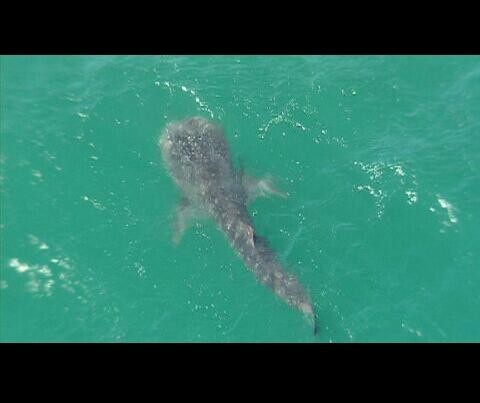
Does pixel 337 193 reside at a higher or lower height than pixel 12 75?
lower

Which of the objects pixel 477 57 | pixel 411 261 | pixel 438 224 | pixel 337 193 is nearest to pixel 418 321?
pixel 411 261

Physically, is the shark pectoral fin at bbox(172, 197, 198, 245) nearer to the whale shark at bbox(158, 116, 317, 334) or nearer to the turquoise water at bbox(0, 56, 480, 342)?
the whale shark at bbox(158, 116, 317, 334)

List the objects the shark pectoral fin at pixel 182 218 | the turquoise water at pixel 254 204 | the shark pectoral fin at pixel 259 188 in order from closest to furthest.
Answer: the turquoise water at pixel 254 204 < the shark pectoral fin at pixel 182 218 < the shark pectoral fin at pixel 259 188

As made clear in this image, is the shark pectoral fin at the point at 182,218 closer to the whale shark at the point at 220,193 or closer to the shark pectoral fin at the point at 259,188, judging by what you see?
the whale shark at the point at 220,193

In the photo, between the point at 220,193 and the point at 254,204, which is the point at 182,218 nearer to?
the point at 220,193

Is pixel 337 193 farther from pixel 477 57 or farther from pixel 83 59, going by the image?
pixel 83 59

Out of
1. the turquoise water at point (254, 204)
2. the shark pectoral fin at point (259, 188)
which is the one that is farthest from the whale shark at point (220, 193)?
the turquoise water at point (254, 204)
